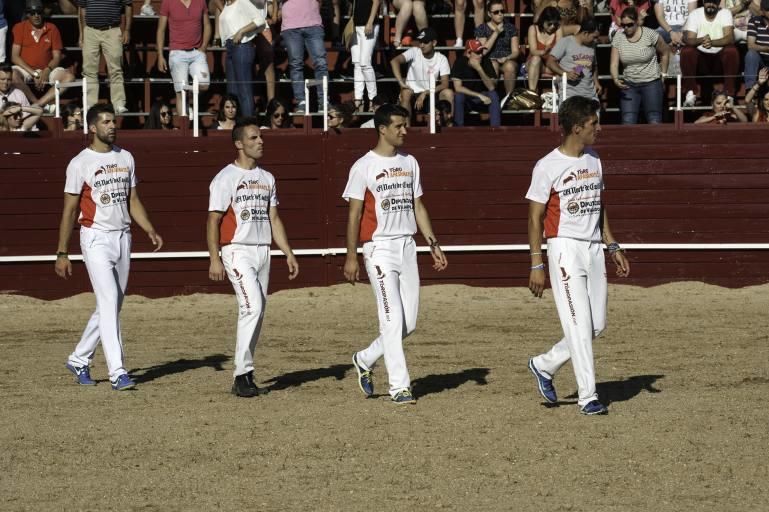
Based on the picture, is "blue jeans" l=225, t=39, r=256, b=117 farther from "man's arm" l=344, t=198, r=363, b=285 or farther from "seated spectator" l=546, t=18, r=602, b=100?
"man's arm" l=344, t=198, r=363, b=285

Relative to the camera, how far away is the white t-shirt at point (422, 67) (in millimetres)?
17641

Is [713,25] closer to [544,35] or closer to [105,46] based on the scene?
[544,35]

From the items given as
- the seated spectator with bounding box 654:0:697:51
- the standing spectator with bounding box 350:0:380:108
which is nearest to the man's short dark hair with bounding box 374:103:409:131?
the standing spectator with bounding box 350:0:380:108

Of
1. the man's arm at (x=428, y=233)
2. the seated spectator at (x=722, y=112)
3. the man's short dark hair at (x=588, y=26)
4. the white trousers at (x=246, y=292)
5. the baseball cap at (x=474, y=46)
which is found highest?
the man's short dark hair at (x=588, y=26)

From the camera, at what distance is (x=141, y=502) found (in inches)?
295

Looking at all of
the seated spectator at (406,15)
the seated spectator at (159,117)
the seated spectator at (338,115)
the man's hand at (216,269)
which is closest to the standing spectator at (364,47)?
the seated spectator at (338,115)

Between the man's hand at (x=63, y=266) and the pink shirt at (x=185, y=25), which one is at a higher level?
the pink shirt at (x=185, y=25)

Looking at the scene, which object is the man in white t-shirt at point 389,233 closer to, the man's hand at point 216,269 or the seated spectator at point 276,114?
the man's hand at point 216,269

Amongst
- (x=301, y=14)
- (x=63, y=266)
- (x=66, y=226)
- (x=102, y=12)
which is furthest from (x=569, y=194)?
A: (x=102, y=12)

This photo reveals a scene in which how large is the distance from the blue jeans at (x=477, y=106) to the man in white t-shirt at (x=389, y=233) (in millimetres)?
7601

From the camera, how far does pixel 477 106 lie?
18.0 metres

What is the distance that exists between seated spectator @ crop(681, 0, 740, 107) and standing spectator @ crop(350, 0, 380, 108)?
12.5 feet

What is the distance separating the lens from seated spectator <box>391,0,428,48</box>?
1847 cm

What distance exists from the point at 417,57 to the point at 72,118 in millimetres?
4218
